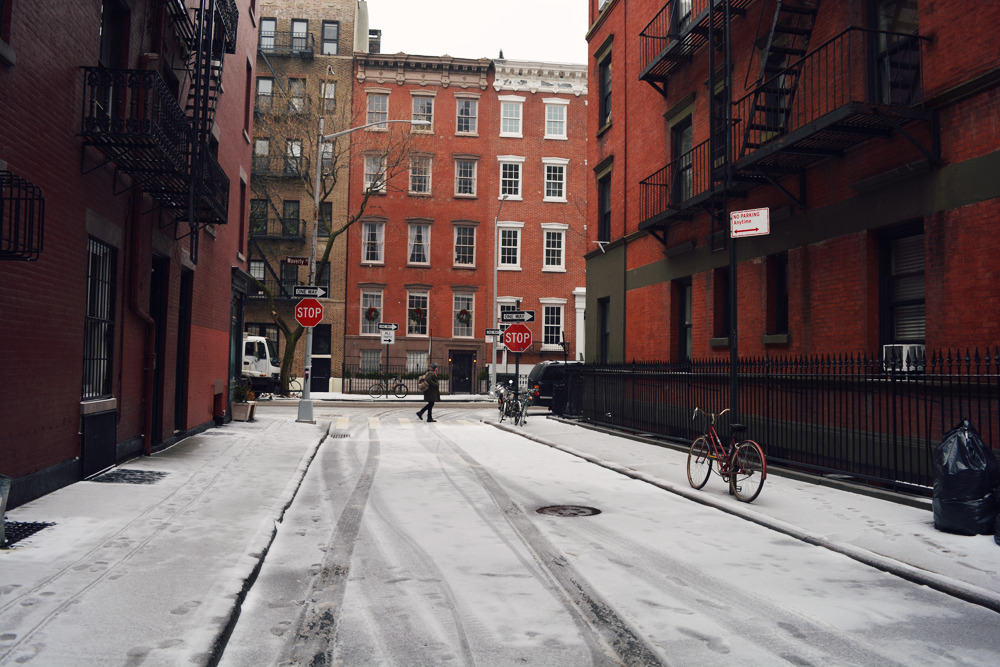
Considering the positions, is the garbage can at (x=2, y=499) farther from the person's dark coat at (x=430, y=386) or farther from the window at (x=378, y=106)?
the window at (x=378, y=106)

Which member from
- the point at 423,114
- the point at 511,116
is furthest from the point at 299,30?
the point at 511,116

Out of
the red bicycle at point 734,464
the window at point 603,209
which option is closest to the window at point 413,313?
the window at point 603,209

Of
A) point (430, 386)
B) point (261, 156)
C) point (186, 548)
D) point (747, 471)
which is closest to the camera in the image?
point (186, 548)

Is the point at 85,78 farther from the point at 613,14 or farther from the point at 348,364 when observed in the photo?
the point at 348,364

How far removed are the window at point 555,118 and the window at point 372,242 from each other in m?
11.3

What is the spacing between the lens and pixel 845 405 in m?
10.5

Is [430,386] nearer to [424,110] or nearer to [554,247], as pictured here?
[554,247]

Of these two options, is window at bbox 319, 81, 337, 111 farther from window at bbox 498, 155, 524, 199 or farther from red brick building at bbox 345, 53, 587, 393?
window at bbox 498, 155, 524, 199

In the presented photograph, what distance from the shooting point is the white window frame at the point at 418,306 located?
42375mm

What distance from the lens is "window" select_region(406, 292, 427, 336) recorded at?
42.1 m

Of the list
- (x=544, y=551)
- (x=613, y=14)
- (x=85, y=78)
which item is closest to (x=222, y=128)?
(x=85, y=78)

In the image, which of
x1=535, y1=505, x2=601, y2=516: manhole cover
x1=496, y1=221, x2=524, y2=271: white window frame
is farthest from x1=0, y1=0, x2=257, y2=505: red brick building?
x1=496, y1=221, x2=524, y2=271: white window frame

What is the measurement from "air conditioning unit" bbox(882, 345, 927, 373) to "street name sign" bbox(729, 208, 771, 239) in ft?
7.11

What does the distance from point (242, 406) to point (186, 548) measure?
13.4m
